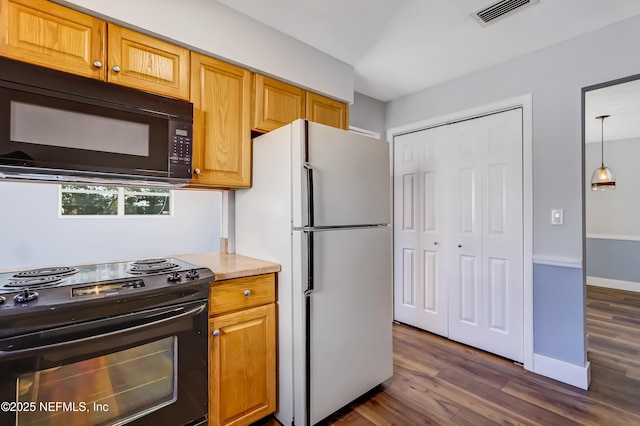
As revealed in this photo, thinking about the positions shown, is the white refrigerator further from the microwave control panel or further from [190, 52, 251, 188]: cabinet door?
the microwave control panel

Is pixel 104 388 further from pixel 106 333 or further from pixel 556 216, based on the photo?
pixel 556 216

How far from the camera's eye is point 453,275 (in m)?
2.78

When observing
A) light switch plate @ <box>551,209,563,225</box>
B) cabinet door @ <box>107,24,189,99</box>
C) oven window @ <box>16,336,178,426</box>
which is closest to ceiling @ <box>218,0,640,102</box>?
cabinet door @ <box>107,24,189,99</box>

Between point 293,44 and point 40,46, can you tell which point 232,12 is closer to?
point 293,44

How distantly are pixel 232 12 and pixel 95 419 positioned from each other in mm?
2164

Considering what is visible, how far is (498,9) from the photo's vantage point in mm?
1791

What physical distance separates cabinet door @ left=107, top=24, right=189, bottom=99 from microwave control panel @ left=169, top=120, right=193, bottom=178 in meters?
0.20

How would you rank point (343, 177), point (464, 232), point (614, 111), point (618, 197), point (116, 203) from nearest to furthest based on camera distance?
point (343, 177) → point (464, 232) → point (614, 111) → point (116, 203) → point (618, 197)

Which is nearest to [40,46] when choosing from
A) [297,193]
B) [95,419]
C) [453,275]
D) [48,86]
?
[48,86]

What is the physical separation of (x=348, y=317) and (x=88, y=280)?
134 cm

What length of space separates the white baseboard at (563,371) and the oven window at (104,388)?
2483 millimetres

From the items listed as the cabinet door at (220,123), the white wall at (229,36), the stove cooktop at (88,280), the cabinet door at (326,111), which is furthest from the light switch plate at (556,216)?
the stove cooktop at (88,280)

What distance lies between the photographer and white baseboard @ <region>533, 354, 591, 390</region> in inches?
80.1

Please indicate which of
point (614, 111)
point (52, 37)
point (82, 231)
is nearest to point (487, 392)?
point (52, 37)
